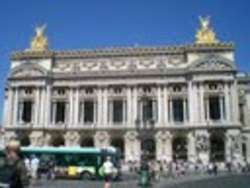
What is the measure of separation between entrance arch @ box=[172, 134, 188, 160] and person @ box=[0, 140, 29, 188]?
54372mm

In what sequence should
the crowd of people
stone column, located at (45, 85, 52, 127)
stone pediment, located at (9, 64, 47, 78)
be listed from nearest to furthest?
the crowd of people < stone column, located at (45, 85, 52, 127) < stone pediment, located at (9, 64, 47, 78)

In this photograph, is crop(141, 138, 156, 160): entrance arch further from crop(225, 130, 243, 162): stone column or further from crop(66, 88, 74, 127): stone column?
crop(66, 88, 74, 127): stone column

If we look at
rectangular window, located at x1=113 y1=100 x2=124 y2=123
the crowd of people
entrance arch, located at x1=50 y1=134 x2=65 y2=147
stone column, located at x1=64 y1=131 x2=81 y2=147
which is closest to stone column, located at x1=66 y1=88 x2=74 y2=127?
stone column, located at x1=64 y1=131 x2=81 y2=147

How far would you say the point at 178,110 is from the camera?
62906 millimetres

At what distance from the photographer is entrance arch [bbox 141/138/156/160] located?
60500 millimetres

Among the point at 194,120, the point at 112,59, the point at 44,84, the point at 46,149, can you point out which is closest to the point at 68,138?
the point at 44,84

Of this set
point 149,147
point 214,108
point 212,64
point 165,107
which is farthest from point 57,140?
point 212,64

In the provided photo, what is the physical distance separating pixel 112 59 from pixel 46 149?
27181mm

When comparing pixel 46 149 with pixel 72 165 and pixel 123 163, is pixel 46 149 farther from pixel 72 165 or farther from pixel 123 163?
pixel 123 163

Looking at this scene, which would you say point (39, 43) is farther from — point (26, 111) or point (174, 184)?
point (174, 184)

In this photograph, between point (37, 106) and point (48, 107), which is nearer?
point (37, 106)

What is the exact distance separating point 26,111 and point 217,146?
28.4 meters

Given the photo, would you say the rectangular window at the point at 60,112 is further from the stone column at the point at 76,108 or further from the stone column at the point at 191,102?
the stone column at the point at 191,102

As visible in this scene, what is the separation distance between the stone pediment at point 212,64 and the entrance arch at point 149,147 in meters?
11.5
